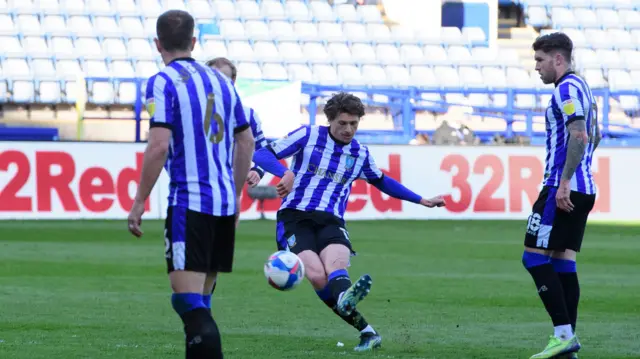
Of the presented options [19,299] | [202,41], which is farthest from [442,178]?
[19,299]

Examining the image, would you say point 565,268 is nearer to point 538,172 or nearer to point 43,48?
point 538,172

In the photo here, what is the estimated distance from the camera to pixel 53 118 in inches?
973

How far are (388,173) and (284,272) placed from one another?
14.8 metres

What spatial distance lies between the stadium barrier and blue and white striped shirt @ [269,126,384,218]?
12593mm

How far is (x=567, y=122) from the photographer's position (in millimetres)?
6918

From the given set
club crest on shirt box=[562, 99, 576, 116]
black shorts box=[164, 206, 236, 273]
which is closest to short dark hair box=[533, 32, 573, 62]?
club crest on shirt box=[562, 99, 576, 116]

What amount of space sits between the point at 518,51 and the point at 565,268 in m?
25.1

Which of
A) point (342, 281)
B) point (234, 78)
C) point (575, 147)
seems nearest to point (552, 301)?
point (575, 147)

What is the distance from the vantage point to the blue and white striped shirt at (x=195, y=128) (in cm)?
524

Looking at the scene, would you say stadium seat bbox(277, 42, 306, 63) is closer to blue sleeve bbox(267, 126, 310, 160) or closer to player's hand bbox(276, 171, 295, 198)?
blue sleeve bbox(267, 126, 310, 160)

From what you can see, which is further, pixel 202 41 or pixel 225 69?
pixel 202 41

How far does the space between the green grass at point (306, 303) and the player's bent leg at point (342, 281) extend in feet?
0.96

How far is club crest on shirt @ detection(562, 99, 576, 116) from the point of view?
6879mm

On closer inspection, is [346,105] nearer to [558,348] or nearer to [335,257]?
[335,257]
